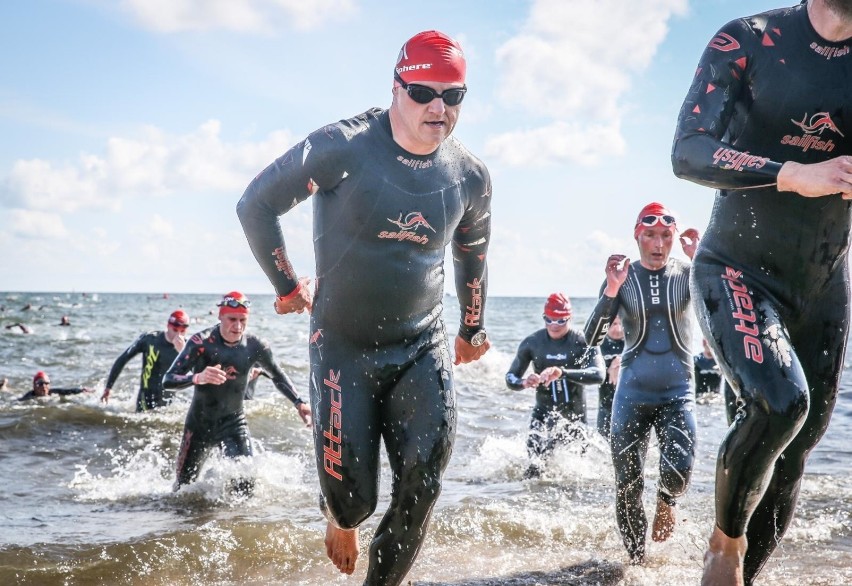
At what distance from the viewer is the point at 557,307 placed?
10.4 m

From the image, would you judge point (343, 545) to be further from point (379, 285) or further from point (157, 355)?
point (157, 355)

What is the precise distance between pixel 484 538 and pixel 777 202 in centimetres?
440

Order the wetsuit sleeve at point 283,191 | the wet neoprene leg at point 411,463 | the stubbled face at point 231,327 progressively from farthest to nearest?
the stubbled face at point 231,327, the wetsuit sleeve at point 283,191, the wet neoprene leg at point 411,463

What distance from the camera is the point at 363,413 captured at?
12.8ft

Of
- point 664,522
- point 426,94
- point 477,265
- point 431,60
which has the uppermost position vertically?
point 431,60

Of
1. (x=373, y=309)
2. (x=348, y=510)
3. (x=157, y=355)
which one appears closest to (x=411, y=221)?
(x=373, y=309)

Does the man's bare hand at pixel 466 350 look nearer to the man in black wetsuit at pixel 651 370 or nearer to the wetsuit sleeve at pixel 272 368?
the man in black wetsuit at pixel 651 370

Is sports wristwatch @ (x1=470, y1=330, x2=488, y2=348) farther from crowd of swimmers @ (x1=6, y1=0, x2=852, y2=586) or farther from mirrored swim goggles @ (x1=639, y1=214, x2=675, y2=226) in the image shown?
mirrored swim goggles @ (x1=639, y1=214, x2=675, y2=226)

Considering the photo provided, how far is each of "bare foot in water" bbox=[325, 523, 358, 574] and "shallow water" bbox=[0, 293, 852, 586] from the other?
1664 millimetres

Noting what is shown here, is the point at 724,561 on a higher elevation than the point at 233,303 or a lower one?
lower

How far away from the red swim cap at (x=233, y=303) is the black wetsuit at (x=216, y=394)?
320 mm

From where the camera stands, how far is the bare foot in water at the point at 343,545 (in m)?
4.10

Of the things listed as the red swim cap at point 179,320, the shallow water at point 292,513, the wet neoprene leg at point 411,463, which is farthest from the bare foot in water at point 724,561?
the red swim cap at point 179,320

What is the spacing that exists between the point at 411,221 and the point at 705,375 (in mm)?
13064
